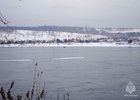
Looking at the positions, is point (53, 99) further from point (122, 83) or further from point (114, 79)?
point (114, 79)

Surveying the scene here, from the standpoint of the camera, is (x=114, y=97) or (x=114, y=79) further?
(x=114, y=79)

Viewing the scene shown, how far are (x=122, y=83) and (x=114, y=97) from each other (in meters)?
2.84

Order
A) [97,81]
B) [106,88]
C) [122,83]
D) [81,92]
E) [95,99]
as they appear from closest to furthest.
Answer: [95,99]
[81,92]
[106,88]
[122,83]
[97,81]

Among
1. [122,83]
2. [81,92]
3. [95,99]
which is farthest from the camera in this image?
[122,83]

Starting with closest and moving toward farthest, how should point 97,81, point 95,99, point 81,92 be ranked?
point 95,99
point 81,92
point 97,81

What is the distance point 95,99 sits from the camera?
30.7 ft

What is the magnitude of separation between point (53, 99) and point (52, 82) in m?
3.82

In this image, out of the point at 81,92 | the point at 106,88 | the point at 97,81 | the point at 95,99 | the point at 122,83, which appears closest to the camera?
the point at 95,99

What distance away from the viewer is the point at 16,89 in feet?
36.1

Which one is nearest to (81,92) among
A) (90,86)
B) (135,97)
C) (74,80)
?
(90,86)

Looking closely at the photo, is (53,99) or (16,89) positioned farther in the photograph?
(16,89)

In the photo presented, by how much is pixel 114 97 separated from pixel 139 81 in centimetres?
349

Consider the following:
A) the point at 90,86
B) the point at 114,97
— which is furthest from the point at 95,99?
the point at 90,86

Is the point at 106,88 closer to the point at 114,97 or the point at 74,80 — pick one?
the point at 114,97
